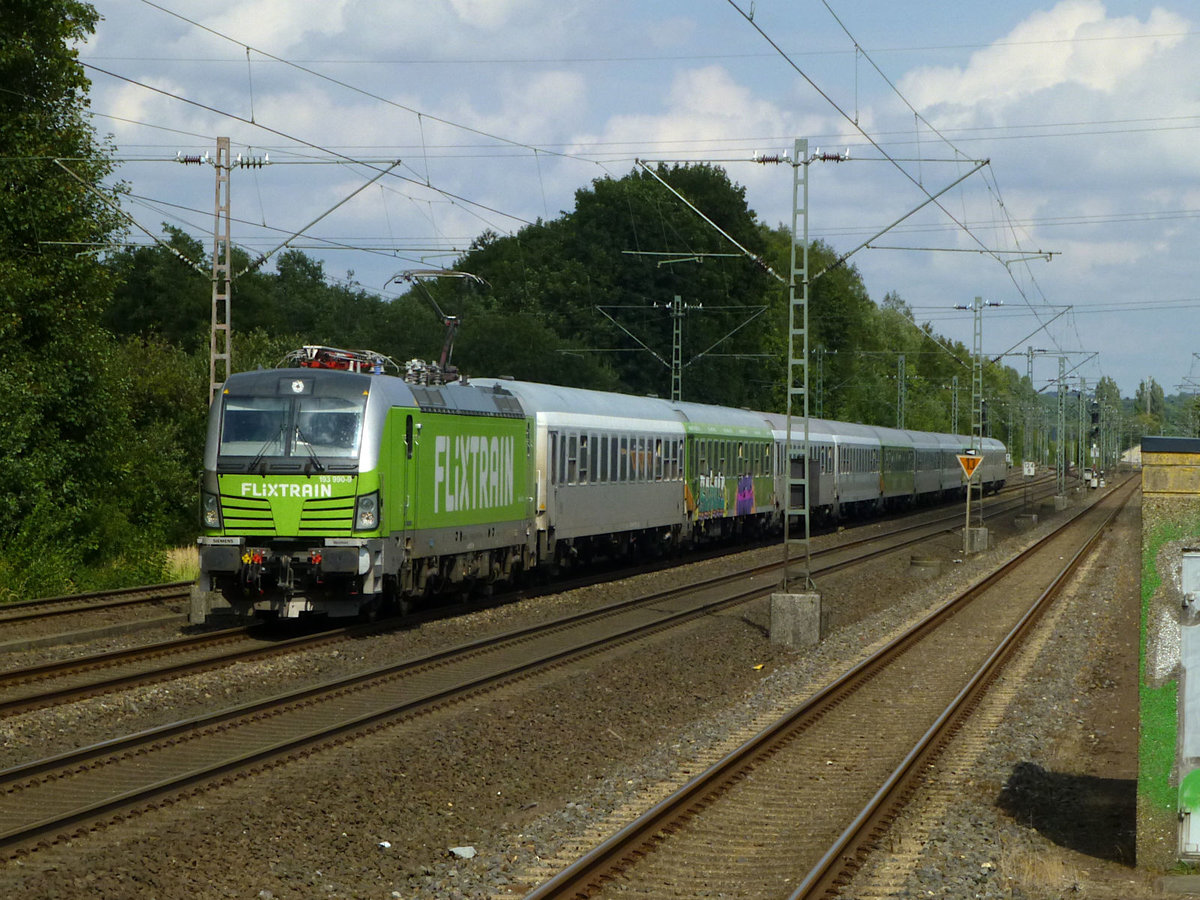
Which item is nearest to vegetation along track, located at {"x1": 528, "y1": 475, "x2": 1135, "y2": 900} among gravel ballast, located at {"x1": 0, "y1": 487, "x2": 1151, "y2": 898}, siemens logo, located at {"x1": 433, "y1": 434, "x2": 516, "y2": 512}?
gravel ballast, located at {"x1": 0, "y1": 487, "x2": 1151, "y2": 898}

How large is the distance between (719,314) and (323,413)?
5783 cm

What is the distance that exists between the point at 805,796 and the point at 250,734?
4712 millimetres

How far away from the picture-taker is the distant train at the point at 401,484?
17188 mm

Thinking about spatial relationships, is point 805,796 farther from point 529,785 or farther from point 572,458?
point 572,458

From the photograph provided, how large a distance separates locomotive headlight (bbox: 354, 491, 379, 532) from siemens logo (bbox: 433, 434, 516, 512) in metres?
2.06

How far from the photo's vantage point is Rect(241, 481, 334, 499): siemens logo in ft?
56.4

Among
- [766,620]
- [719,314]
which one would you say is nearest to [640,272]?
[719,314]

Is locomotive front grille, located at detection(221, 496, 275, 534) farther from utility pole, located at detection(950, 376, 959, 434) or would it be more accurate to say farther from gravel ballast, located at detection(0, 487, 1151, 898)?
utility pole, located at detection(950, 376, 959, 434)

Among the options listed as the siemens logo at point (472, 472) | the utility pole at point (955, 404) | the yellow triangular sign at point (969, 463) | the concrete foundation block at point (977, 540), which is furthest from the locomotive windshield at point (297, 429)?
the utility pole at point (955, 404)

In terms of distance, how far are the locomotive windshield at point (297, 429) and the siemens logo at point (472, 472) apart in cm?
213

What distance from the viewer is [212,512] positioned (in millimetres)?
17438

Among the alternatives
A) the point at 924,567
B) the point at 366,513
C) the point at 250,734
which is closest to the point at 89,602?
the point at 366,513

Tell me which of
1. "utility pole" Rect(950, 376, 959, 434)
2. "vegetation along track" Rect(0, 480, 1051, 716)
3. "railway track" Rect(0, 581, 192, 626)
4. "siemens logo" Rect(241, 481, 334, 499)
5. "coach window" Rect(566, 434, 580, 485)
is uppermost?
"utility pole" Rect(950, 376, 959, 434)

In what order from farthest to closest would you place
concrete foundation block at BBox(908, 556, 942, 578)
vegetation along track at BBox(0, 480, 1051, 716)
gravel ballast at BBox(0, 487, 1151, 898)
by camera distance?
concrete foundation block at BBox(908, 556, 942, 578) < vegetation along track at BBox(0, 480, 1051, 716) < gravel ballast at BBox(0, 487, 1151, 898)
